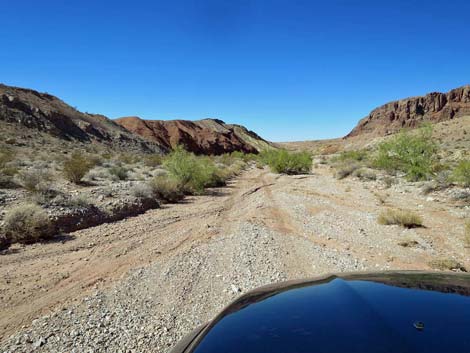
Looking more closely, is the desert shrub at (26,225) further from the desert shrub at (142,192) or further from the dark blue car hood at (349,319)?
the dark blue car hood at (349,319)

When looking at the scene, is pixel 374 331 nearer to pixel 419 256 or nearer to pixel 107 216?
pixel 419 256

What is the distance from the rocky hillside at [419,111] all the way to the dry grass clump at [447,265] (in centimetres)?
13170

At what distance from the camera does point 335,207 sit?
1410 centimetres

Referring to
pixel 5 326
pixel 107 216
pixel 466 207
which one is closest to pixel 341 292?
pixel 5 326

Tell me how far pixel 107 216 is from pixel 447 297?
10.3m

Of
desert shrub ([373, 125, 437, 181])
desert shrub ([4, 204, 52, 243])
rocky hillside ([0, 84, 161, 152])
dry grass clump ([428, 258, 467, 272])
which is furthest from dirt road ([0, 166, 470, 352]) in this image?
rocky hillside ([0, 84, 161, 152])

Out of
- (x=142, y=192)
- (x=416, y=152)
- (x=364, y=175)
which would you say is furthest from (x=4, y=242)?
(x=364, y=175)

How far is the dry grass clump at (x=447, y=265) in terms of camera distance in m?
6.77

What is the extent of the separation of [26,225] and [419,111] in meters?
160

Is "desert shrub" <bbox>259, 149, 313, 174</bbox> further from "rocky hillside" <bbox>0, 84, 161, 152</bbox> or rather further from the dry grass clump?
the dry grass clump

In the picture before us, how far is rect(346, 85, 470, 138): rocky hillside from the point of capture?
129250 mm

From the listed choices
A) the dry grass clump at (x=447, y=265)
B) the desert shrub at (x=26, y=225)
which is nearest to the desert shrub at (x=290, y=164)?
the dry grass clump at (x=447, y=265)

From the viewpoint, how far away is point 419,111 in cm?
13962

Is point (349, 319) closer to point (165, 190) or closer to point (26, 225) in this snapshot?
point (26, 225)
